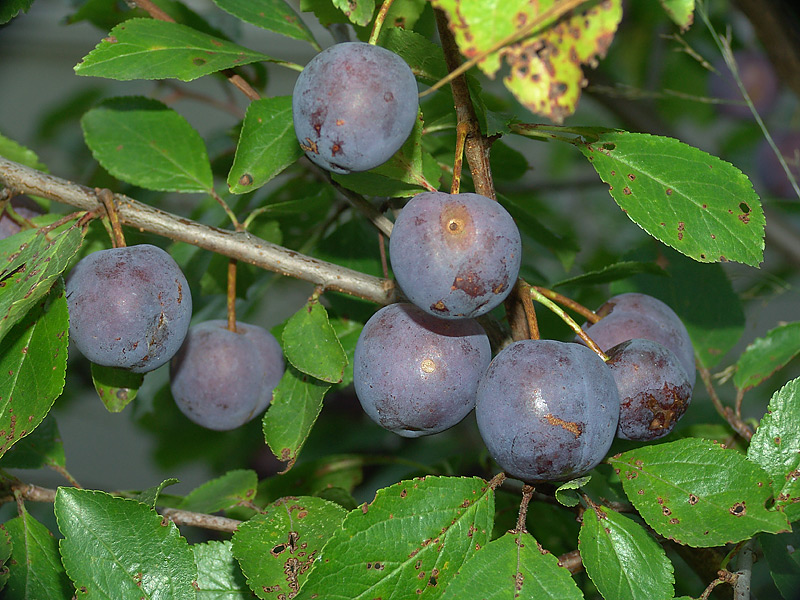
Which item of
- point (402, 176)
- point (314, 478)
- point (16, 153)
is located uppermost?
point (402, 176)

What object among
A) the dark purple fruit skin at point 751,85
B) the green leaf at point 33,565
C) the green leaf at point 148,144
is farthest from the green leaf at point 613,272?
the dark purple fruit skin at point 751,85

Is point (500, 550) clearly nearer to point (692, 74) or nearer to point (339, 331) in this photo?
point (339, 331)

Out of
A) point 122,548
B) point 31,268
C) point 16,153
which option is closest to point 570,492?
point 122,548

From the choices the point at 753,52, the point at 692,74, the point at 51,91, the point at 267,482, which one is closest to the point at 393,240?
the point at 267,482

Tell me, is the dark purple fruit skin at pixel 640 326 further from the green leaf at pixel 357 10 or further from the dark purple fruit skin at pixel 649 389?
the green leaf at pixel 357 10

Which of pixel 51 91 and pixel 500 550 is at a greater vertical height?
pixel 500 550

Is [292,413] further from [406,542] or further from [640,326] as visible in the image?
[640,326]

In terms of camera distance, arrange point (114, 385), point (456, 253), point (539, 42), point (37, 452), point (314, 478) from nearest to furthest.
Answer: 1. point (539, 42)
2. point (456, 253)
3. point (114, 385)
4. point (37, 452)
5. point (314, 478)
